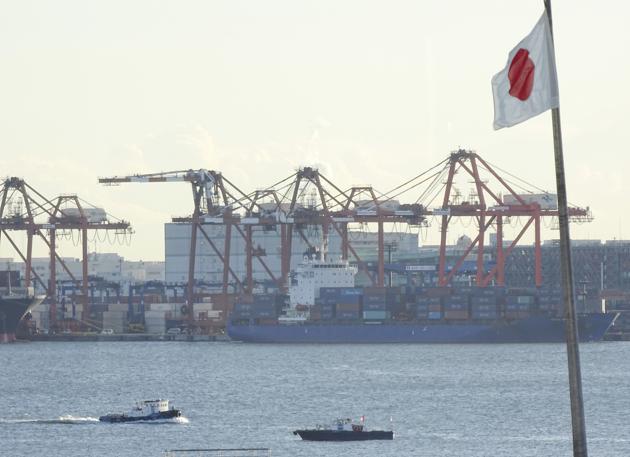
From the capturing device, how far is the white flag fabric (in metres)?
16.6

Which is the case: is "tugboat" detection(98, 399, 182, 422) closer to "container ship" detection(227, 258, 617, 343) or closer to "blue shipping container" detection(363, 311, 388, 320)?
"container ship" detection(227, 258, 617, 343)

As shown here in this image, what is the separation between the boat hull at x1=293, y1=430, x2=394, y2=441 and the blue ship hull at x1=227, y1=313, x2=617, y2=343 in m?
77.9

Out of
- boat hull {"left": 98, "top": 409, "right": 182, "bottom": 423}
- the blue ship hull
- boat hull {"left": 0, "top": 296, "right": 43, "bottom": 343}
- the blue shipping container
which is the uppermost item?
boat hull {"left": 0, "top": 296, "right": 43, "bottom": 343}

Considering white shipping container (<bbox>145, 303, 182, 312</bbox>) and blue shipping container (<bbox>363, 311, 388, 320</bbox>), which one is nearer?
blue shipping container (<bbox>363, 311, 388, 320</bbox>)

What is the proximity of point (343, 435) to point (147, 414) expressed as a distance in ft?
33.6

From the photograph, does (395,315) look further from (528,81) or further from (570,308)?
(528,81)

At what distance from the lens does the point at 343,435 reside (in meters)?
53.4

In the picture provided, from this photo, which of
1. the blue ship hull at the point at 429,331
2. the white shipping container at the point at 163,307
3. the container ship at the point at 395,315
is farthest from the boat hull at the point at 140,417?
the white shipping container at the point at 163,307

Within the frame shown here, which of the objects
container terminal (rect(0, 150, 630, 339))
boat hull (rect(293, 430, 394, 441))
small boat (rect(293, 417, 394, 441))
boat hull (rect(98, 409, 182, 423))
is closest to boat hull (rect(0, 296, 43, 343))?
container terminal (rect(0, 150, 630, 339))

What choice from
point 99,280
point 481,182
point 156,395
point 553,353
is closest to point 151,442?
point 156,395

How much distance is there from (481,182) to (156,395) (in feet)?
187

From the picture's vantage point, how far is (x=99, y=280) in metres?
182

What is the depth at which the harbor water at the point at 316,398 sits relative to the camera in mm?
52281

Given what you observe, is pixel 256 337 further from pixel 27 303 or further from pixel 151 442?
pixel 151 442
